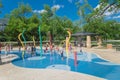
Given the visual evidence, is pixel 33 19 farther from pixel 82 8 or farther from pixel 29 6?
pixel 82 8

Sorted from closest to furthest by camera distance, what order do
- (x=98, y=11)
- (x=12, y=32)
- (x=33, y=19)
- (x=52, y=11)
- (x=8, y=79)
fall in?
1. (x=8, y=79)
2. (x=98, y=11)
3. (x=12, y=32)
4. (x=33, y=19)
5. (x=52, y=11)

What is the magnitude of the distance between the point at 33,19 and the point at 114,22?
663 inches

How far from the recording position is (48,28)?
148 ft

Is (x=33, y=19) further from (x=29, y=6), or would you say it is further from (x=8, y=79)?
(x=8, y=79)

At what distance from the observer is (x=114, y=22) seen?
45.1 m

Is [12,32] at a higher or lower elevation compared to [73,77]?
higher

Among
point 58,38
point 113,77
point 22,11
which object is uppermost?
point 22,11

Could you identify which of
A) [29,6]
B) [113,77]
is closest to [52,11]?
[29,6]

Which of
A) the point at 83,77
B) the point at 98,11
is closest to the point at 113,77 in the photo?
the point at 83,77

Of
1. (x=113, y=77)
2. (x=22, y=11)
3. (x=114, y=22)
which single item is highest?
(x=22, y=11)

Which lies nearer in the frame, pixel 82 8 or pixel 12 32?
pixel 12 32

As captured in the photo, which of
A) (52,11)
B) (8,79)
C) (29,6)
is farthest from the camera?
(52,11)

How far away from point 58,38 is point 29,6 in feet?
31.7

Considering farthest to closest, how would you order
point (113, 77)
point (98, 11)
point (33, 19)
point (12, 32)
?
point (33, 19)
point (12, 32)
point (98, 11)
point (113, 77)
